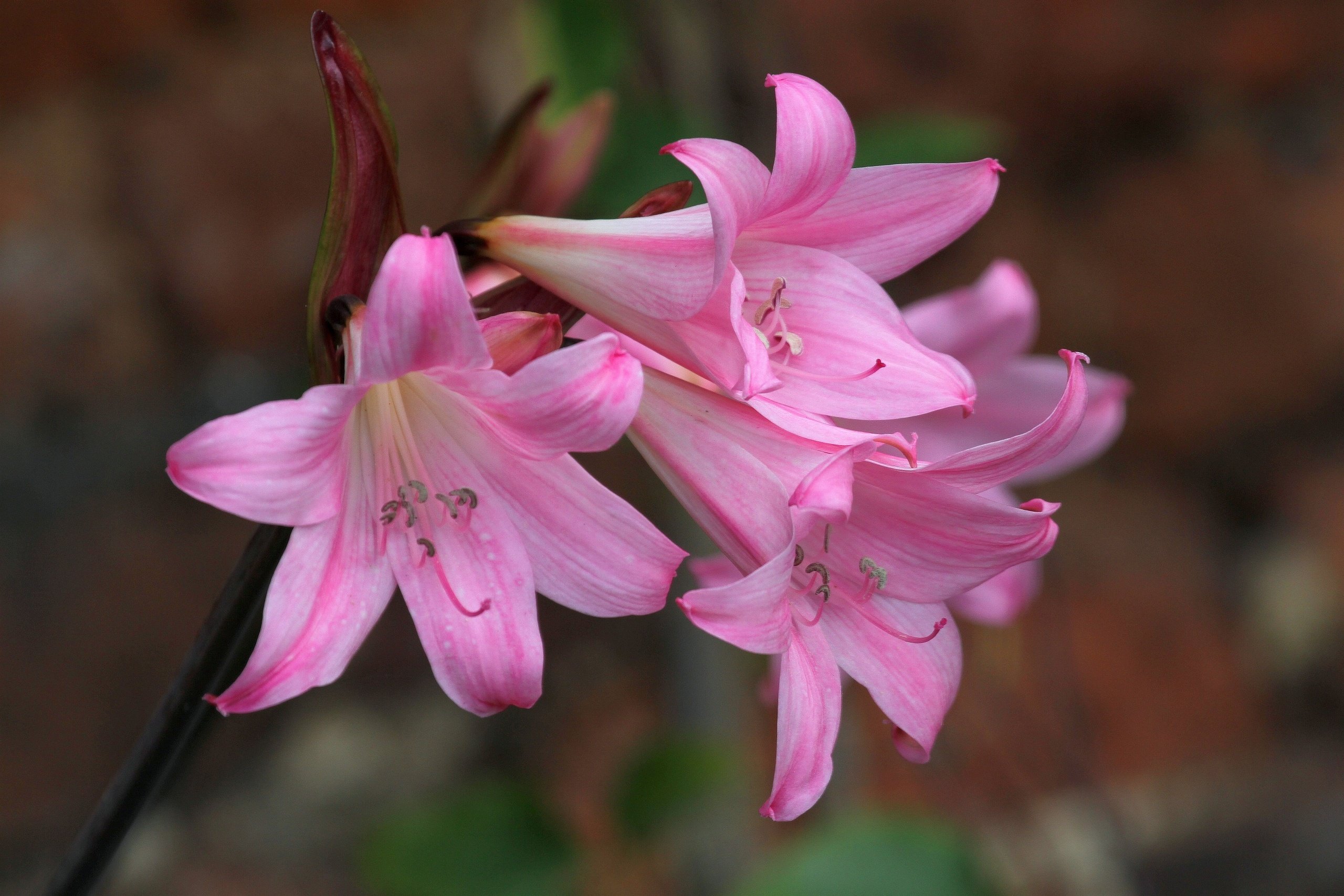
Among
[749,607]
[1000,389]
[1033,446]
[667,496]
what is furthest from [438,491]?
[667,496]

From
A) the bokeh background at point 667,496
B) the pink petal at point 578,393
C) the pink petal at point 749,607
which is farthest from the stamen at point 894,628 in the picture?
the bokeh background at point 667,496

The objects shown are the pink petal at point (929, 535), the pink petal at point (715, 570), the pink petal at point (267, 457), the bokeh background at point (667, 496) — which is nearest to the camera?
the pink petal at point (267, 457)

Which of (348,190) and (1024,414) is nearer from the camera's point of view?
(348,190)

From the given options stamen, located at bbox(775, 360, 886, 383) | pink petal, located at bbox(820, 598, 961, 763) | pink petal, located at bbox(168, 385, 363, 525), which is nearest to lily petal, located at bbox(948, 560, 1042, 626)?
pink petal, located at bbox(820, 598, 961, 763)

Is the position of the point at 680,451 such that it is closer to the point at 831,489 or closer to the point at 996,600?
the point at 831,489

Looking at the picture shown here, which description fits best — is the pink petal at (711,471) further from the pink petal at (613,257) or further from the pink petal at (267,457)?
the pink petal at (267,457)

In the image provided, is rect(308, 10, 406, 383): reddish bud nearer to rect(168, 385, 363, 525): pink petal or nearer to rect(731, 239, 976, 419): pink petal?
rect(168, 385, 363, 525): pink petal
